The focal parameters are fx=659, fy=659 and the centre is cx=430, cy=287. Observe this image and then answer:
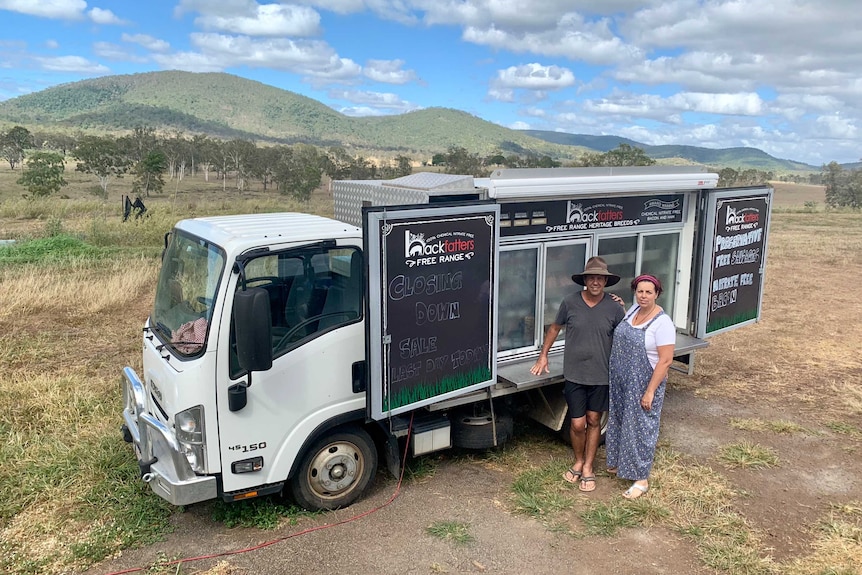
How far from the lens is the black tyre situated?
223 inches

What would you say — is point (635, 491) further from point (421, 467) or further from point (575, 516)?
point (421, 467)

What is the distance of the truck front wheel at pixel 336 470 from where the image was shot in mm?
4871

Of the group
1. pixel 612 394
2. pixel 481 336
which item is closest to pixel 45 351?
pixel 481 336

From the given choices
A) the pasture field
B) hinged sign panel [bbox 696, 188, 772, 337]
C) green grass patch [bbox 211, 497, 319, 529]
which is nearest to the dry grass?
the pasture field

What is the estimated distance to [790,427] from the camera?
6836 mm

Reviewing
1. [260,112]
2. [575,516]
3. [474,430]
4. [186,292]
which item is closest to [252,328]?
[186,292]

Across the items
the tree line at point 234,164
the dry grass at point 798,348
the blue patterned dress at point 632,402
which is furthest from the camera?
the tree line at point 234,164

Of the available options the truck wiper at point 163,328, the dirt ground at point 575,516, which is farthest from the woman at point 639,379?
the truck wiper at point 163,328

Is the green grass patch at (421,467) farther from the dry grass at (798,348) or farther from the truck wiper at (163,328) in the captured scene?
the dry grass at (798,348)

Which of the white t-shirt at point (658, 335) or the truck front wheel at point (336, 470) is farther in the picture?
the white t-shirt at point (658, 335)

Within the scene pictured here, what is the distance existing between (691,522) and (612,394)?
43.5 inches

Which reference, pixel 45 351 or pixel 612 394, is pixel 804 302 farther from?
pixel 45 351

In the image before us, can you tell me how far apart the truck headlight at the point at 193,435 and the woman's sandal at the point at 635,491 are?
10.7 ft

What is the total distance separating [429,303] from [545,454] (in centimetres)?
224
